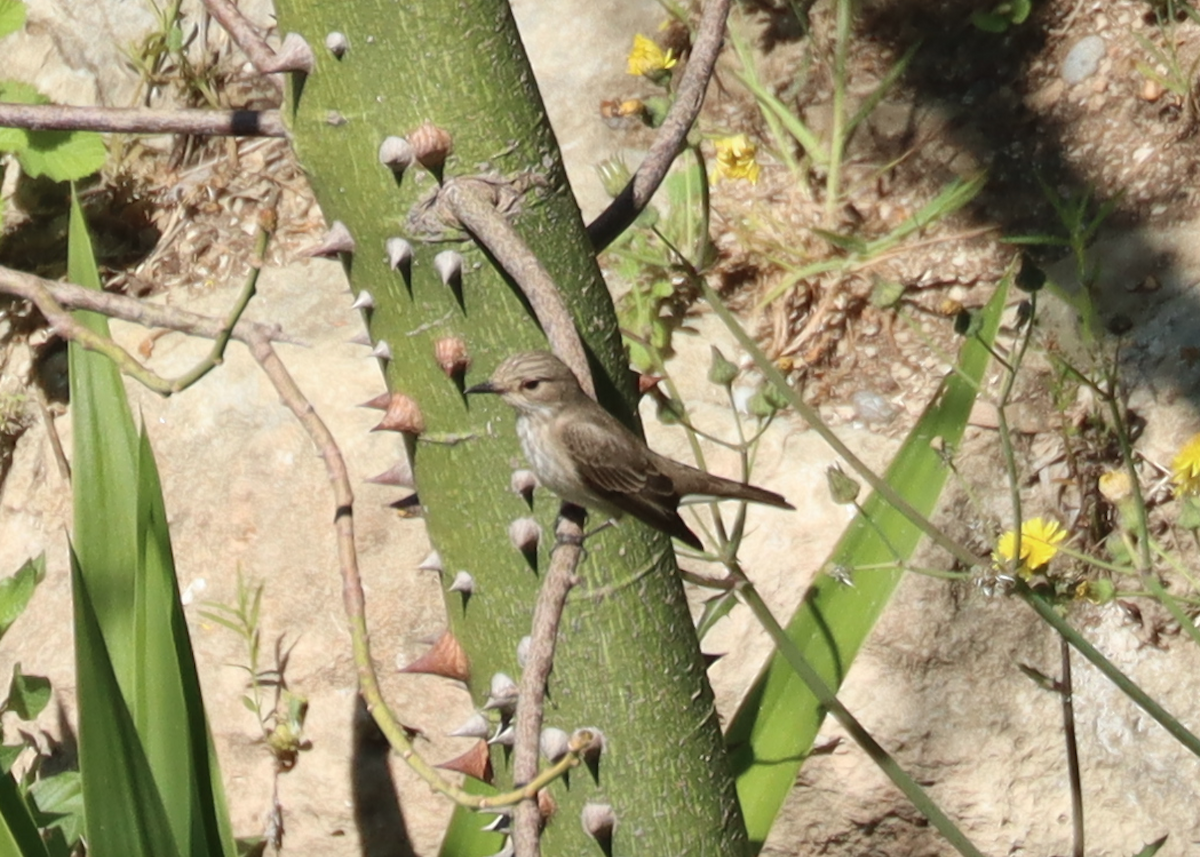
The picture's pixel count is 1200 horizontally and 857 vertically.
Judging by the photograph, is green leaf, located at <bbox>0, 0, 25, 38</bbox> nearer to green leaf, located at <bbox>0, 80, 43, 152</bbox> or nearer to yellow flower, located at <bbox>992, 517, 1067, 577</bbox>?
green leaf, located at <bbox>0, 80, 43, 152</bbox>

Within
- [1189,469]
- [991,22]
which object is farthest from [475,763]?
[991,22]

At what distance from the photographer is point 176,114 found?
1.63 metres

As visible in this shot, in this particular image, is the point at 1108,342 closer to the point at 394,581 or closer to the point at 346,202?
the point at 394,581

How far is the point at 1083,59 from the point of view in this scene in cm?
424

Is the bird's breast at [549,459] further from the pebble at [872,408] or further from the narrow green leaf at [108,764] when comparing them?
the pebble at [872,408]

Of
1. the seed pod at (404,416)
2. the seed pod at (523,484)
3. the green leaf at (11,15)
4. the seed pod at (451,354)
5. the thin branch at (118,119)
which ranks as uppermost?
the green leaf at (11,15)

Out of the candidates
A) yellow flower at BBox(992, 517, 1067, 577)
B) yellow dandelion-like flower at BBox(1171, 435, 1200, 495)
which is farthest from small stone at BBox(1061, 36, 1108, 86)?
yellow flower at BBox(992, 517, 1067, 577)

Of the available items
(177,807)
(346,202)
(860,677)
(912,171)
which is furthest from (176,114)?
(912,171)

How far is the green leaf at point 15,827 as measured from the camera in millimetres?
1836

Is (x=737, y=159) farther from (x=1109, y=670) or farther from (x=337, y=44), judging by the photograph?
(x=337, y=44)

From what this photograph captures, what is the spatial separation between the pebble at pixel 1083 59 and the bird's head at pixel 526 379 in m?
3.05

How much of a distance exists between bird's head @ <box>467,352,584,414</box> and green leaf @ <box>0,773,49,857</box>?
2.96ft

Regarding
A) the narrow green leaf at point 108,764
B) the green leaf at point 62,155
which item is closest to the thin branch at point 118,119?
the narrow green leaf at point 108,764

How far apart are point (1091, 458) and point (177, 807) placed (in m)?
2.51
